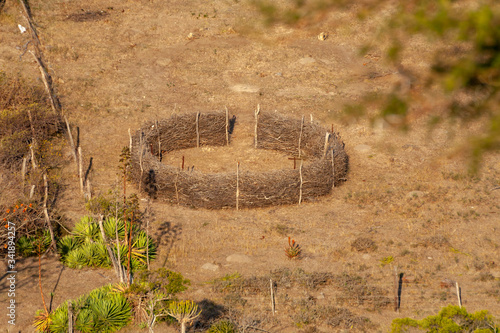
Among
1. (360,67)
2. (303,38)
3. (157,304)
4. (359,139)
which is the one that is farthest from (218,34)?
(157,304)

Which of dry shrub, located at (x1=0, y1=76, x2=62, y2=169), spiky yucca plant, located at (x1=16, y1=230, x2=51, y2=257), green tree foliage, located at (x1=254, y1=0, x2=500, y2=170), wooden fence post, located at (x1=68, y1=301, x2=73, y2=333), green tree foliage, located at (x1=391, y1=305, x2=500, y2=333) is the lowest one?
spiky yucca plant, located at (x1=16, y1=230, x2=51, y2=257)

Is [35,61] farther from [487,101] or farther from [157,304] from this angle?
[487,101]

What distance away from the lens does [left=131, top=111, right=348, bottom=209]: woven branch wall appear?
13.7m

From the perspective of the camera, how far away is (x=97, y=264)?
11.5m

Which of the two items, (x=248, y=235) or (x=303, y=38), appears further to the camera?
(x=303, y=38)

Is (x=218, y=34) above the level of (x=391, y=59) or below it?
below

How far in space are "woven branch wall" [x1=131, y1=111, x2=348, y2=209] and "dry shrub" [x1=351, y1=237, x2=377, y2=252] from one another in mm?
2243

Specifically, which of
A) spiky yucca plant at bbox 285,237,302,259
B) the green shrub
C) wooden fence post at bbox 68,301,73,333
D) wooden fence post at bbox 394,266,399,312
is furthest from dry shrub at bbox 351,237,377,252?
wooden fence post at bbox 68,301,73,333

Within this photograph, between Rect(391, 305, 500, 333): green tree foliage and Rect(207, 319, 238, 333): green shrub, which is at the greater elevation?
Rect(391, 305, 500, 333): green tree foliage

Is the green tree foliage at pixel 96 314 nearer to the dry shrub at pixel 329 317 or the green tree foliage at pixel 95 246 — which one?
the green tree foliage at pixel 95 246

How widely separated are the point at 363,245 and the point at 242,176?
3484 mm

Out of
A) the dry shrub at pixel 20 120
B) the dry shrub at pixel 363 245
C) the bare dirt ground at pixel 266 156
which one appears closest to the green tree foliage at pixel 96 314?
the bare dirt ground at pixel 266 156

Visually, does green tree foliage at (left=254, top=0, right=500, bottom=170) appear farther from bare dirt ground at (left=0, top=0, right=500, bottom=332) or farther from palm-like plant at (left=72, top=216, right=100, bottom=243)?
palm-like plant at (left=72, top=216, right=100, bottom=243)

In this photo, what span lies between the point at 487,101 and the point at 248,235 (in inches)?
351
